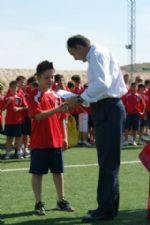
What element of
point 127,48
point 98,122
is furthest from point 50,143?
point 127,48

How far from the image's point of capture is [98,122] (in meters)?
6.11

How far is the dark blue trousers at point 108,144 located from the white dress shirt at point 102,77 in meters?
0.13

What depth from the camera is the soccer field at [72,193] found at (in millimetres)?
6336

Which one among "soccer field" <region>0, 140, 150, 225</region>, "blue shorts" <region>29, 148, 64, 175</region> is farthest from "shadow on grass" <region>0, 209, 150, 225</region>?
"blue shorts" <region>29, 148, 64, 175</region>

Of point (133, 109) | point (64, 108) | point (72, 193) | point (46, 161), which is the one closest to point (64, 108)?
point (64, 108)

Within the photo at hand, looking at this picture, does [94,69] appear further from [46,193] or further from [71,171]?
[71,171]

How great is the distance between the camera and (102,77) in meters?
5.75

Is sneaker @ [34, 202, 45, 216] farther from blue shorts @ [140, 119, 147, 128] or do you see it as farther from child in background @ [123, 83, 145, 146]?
blue shorts @ [140, 119, 147, 128]

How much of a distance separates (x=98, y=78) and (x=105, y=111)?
0.44 meters

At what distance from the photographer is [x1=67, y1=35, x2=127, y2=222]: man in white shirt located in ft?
19.2

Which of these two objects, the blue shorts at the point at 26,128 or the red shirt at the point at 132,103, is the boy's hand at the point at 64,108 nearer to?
the blue shorts at the point at 26,128

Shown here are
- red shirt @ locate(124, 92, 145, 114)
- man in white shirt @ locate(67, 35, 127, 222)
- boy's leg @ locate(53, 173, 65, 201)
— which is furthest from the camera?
red shirt @ locate(124, 92, 145, 114)

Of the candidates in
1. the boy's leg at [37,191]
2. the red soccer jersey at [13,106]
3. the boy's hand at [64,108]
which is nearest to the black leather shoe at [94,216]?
the boy's leg at [37,191]

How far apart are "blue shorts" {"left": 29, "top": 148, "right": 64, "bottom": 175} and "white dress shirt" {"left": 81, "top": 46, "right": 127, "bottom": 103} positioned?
1006 mm
